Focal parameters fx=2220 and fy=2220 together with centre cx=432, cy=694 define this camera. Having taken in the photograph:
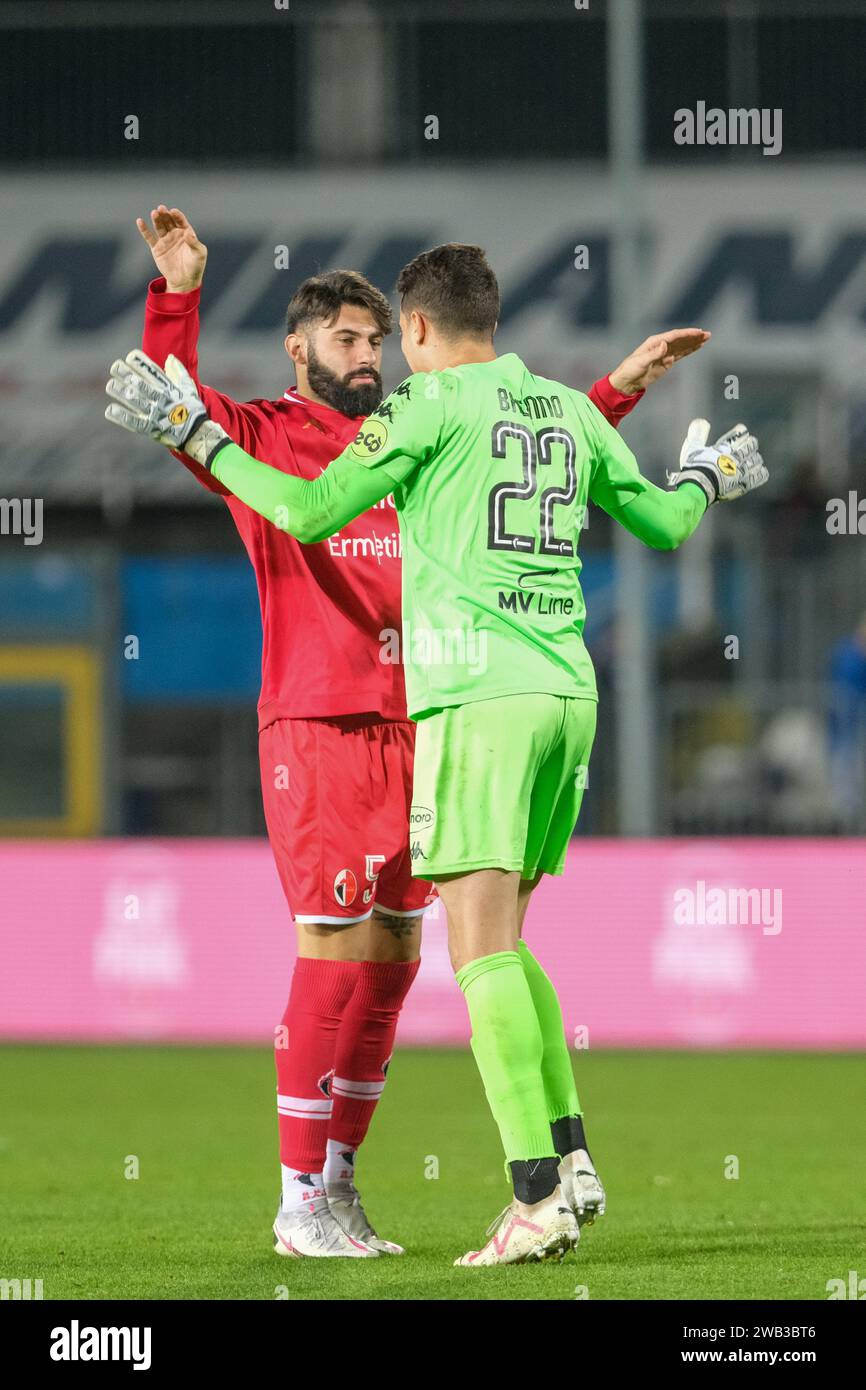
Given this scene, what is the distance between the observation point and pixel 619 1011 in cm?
1203

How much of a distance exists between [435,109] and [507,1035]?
647 inches

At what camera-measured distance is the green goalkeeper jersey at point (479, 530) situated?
4.71m

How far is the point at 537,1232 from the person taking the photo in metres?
4.59

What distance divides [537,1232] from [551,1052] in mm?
493

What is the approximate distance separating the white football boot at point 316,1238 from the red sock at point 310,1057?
0.10 m

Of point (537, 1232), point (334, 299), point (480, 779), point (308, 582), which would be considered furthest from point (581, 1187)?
point (334, 299)

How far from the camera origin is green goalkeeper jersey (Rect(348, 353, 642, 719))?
4.71 m

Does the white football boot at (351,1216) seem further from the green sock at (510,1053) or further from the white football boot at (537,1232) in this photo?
the green sock at (510,1053)

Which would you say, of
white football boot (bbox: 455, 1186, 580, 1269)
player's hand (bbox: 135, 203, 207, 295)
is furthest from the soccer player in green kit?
player's hand (bbox: 135, 203, 207, 295)

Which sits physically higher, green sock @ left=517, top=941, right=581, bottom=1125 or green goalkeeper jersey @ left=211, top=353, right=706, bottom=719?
green goalkeeper jersey @ left=211, top=353, right=706, bottom=719

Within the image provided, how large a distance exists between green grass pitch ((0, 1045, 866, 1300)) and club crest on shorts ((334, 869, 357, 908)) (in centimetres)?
82

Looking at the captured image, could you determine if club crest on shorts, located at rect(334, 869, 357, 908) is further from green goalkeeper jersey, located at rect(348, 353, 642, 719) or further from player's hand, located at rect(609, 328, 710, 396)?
player's hand, located at rect(609, 328, 710, 396)

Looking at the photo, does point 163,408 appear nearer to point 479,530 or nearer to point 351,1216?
point 479,530

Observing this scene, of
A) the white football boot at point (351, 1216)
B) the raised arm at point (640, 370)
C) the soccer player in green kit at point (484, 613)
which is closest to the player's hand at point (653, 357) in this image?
the raised arm at point (640, 370)
